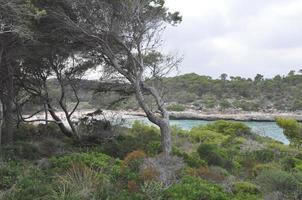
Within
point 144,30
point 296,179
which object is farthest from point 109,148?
point 296,179

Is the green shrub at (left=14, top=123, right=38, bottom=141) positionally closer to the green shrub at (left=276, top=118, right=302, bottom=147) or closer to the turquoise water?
the turquoise water

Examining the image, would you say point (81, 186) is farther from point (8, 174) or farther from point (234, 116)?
point (234, 116)

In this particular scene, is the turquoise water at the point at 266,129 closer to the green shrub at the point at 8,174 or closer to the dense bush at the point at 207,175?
the dense bush at the point at 207,175

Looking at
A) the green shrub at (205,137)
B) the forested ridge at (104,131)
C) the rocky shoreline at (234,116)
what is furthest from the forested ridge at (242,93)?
the forested ridge at (104,131)

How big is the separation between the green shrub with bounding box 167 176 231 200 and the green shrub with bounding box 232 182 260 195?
1.88 m

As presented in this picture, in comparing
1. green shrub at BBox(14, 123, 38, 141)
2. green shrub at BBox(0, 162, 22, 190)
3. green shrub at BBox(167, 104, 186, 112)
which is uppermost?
green shrub at BBox(167, 104, 186, 112)

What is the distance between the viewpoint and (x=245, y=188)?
13.0 meters

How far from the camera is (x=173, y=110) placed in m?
93.0

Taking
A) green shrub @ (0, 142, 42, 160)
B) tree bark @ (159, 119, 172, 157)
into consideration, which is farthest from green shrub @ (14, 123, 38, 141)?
tree bark @ (159, 119, 172, 157)

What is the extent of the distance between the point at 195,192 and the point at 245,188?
3.10 meters

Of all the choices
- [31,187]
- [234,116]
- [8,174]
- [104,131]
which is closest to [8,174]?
[8,174]

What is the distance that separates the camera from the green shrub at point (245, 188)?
42.3 ft

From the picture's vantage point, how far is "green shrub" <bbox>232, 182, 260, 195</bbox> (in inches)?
507

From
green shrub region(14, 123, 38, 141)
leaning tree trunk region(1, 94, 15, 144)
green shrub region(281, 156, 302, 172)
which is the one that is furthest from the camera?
green shrub region(14, 123, 38, 141)
